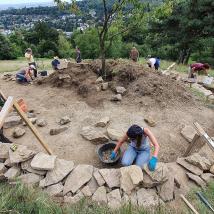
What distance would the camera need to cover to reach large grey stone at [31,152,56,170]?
193 inches

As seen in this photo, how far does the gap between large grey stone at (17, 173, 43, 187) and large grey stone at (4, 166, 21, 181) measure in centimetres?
12

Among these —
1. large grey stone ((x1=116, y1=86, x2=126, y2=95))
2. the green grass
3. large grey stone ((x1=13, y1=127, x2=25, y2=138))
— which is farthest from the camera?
the green grass

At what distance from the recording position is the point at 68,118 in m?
7.30

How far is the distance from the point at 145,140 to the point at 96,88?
3.71 meters

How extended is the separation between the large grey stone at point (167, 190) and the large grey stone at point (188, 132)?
2.00 m

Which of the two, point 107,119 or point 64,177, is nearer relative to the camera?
point 64,177

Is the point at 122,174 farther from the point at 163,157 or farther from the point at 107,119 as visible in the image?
the point at 107,119

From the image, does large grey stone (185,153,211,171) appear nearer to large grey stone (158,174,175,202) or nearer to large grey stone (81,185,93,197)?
large grey stone (158,174,175,202)

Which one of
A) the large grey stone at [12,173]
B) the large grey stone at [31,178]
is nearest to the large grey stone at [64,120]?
the large grey stone at [12,173]

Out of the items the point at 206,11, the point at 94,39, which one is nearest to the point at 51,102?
the point at 206,11

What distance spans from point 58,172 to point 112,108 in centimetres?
330

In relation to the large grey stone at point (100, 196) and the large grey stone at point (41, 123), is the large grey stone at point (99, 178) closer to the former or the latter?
the large grey stone at point (100, 196)

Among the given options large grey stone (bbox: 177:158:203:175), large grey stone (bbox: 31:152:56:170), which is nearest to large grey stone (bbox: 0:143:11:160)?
large grey stone (bbox: 31:152:56:170)

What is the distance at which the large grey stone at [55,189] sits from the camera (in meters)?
4.67
